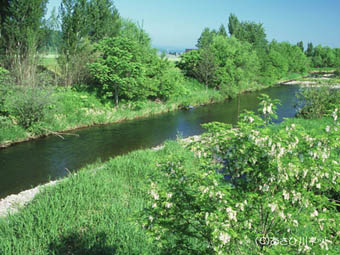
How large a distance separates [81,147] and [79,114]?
6.18 meters

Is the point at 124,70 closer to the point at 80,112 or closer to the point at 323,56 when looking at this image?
the point at 80,112

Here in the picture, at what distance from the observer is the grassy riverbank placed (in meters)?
5.98

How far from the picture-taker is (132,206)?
25.6ft

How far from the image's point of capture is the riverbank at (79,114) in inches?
710

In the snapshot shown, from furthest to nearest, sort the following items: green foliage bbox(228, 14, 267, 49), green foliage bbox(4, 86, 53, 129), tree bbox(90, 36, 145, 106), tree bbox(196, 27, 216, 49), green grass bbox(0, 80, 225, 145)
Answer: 1. green foliage bbox(228, 14, 267, 49)
2. tree bbox(196, 27, 216, 49)
3. tree bbox(90, 36, 145, 106)
4. green grass bbox(0, 80, 225, 145)
5. green foliage bbox(4, 86, 53, 129)

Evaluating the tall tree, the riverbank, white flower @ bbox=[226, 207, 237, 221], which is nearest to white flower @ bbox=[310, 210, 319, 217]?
white flower @ bbox=[226, 207, 237, 221]

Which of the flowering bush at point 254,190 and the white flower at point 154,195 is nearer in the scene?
the flowering bush at point 254,190

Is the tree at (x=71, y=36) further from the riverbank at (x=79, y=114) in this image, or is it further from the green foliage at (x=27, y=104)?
the green foliage at (x=27, y=104)

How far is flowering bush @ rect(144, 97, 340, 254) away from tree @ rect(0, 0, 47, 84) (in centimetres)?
2121

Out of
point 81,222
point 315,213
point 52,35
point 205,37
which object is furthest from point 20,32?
point 205,37

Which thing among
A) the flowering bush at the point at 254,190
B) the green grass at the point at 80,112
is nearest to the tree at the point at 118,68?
the green grass at the point at 80,112

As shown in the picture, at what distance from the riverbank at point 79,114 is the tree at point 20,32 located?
3.71 metres

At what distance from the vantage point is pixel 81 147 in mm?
17484

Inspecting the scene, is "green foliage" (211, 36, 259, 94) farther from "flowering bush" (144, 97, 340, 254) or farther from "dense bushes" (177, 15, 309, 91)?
"flowering bush" (144, 97, 340, 254)
